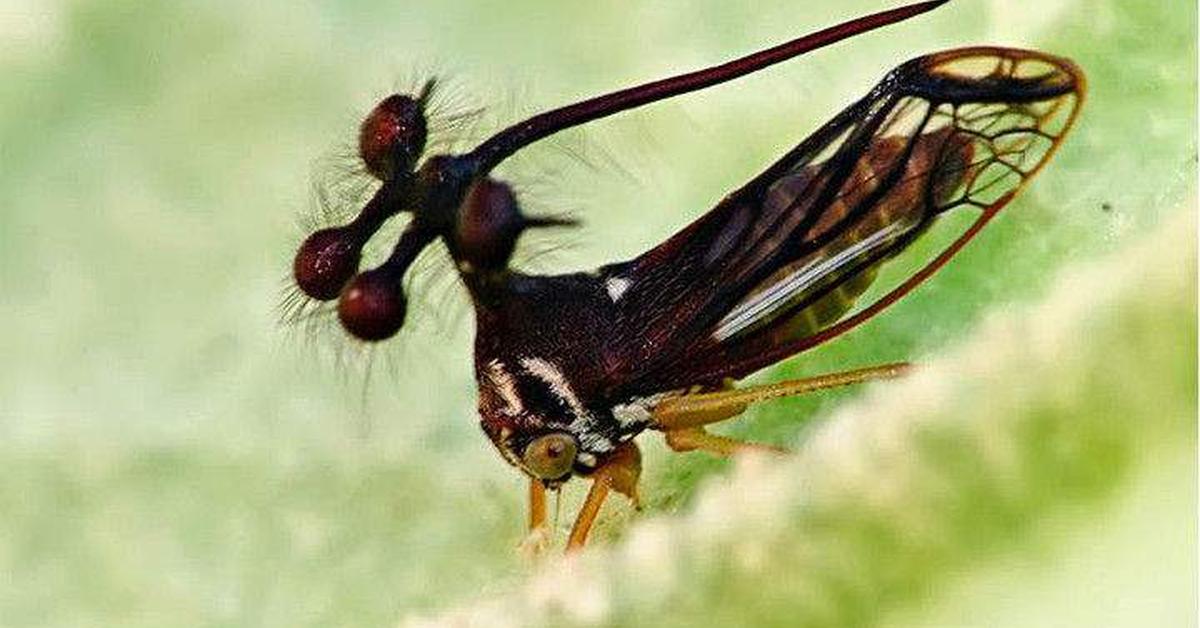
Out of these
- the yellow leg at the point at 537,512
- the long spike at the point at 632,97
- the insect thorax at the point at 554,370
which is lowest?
the yellow leg at the point at 537,512

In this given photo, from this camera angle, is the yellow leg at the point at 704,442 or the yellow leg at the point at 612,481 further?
the yellow leg at the point at 612,481

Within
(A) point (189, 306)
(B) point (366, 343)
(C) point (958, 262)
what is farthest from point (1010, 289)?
(A) point (189, 306)

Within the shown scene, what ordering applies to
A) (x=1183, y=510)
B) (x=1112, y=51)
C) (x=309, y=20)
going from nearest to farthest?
(x=1183, y=510) < (x=1112, y=51) < (x=309, y=20)

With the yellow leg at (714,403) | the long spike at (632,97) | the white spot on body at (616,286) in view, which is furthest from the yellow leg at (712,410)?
the long spike at (632,97)

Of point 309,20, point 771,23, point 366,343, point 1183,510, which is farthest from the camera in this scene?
point 309,20

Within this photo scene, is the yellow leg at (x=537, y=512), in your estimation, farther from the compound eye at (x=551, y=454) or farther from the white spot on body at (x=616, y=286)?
the white spot on body at (x=616, y=286)

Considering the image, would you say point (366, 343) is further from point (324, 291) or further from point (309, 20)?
point (309, 20)

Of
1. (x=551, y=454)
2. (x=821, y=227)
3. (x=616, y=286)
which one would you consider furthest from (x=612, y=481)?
(x=821, y=227)
